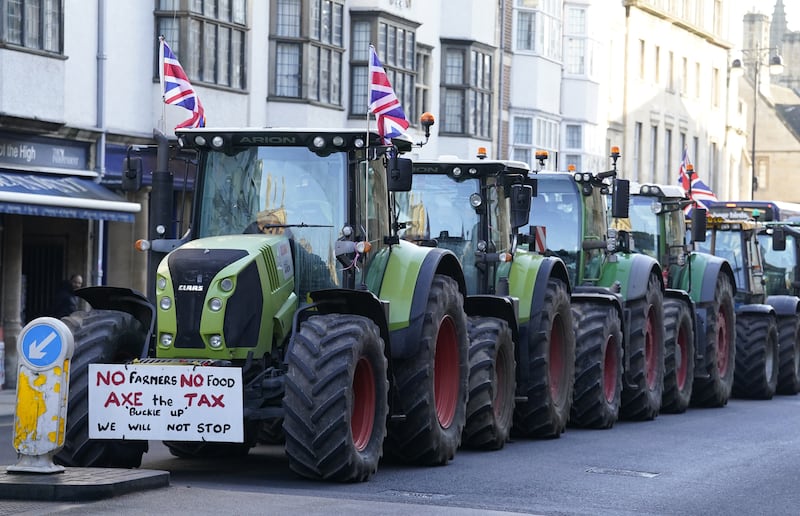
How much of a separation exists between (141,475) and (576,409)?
7.99m

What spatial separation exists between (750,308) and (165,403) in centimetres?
1554

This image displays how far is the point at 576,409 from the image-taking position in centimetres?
1930

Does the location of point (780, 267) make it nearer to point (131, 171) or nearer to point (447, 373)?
point (447, 373)

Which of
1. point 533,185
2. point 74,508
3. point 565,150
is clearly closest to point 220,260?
point 74,508

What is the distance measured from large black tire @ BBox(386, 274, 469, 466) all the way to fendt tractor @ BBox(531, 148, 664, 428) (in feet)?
13.6

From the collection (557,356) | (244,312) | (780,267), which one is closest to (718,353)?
(780,267)

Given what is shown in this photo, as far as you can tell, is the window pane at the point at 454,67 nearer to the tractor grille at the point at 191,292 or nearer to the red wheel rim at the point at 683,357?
the red wheel rim at the point at 683,357

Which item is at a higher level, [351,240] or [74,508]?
[351,240]

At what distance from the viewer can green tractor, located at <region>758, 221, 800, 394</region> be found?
91.1ft

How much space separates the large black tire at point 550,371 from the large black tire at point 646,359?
7.47 ft

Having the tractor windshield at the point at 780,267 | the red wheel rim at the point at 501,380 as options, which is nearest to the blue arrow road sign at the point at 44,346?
the red wheel rim at the point at 501,380

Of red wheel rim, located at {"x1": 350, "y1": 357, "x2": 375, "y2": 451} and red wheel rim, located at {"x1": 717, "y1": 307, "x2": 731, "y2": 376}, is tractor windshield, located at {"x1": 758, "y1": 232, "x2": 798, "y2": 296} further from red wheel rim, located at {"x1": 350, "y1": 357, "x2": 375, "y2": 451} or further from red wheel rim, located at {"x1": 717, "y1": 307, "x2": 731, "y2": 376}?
red wheel rim, located at {"x1": 350, "y1": 357, "x2": 375, "y2": 451}

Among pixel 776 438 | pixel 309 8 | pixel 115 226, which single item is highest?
pixel 309 8

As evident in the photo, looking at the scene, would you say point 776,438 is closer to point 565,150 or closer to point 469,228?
point 469,228
